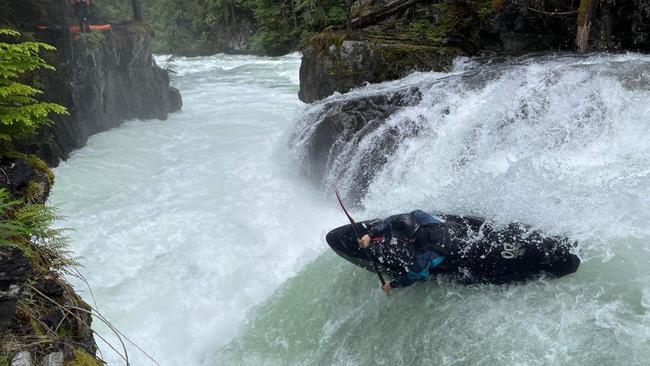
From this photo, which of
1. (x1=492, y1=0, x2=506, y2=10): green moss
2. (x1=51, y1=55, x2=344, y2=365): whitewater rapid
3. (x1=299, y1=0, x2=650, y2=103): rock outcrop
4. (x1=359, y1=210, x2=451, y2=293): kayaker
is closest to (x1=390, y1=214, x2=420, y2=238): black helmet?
(x1=359, y1=210, x2=451, y2=293): kayaker

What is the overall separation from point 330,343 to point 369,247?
112 centimetres

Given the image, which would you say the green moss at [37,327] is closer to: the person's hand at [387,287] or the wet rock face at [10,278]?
the wet rock face at [10,278]

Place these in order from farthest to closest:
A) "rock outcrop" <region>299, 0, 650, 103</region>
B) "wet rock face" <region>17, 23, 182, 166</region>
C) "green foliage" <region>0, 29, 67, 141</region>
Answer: "wet rock face" <region>17, 23, 182, 166</region> < "rock outcrop" <region>299, 0, 650, 103</region> < "green foliage" <region>0, 29, 67, 141</region>

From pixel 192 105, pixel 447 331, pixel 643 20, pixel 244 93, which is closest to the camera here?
pixel 447 331

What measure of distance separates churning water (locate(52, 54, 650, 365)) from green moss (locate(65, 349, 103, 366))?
2.09 meters

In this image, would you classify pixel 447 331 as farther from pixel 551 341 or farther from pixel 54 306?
pixel 54 306

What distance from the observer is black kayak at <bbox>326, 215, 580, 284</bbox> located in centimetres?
473

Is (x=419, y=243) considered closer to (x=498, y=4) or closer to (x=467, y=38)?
(x=467, y=38)

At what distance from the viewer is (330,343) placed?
5109mm

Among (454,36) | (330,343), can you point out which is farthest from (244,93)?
(330,343)

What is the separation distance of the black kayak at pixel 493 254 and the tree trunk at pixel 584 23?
5658mm

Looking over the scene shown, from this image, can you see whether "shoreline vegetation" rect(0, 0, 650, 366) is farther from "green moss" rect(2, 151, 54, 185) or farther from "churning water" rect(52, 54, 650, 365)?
"churning water" rect(52, 54, 650, 365)

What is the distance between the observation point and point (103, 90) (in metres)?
14.3

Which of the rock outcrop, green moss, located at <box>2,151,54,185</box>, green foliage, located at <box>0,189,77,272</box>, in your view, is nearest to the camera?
green foliage, located at <box>0,189,77,272</box>
